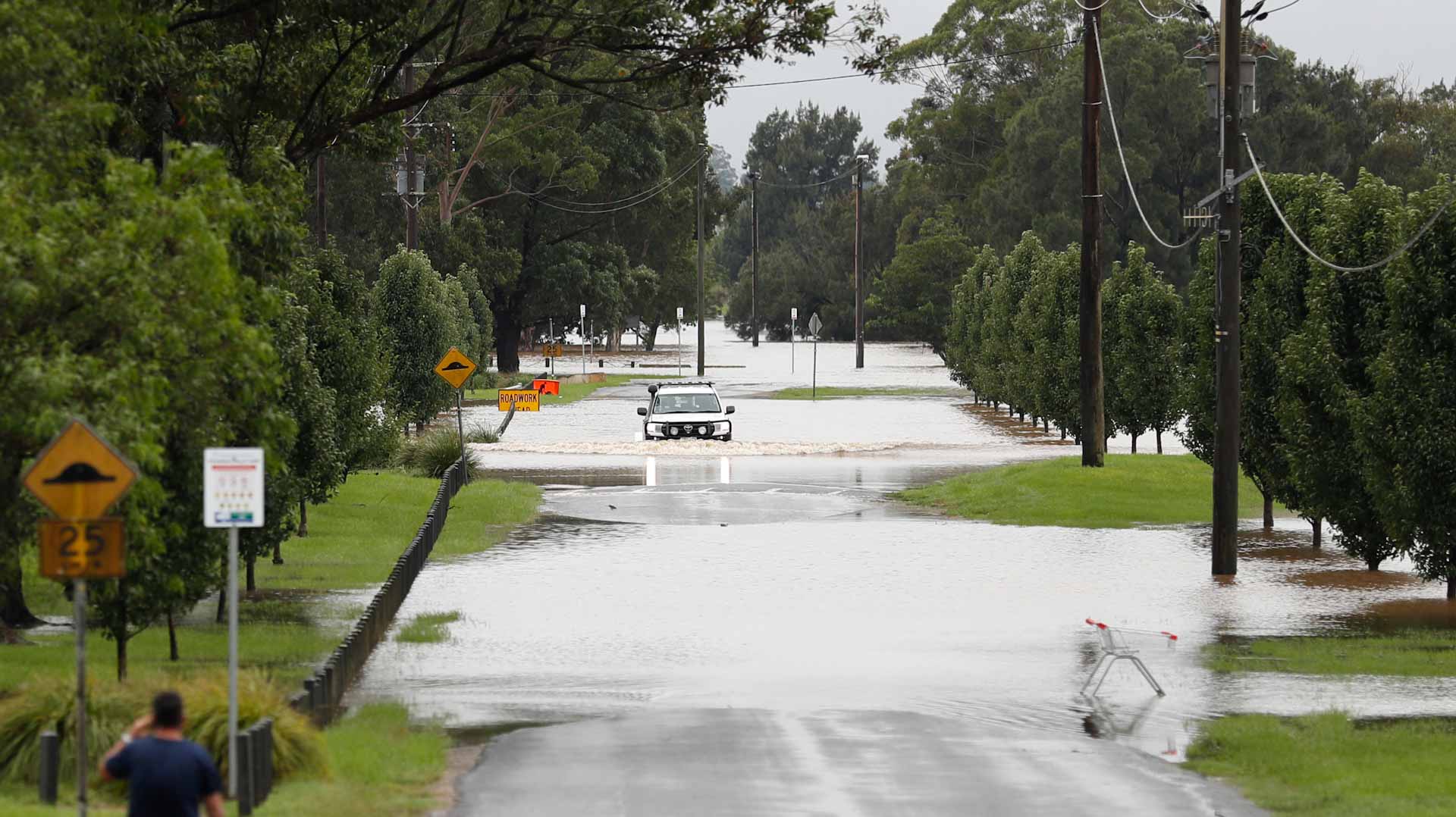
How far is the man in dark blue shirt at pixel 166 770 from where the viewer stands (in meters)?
8.48

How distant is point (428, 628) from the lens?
19.3 meters

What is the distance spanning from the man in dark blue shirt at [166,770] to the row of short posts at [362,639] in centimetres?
463

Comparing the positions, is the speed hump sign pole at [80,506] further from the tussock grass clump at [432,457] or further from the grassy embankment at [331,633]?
the tussock grass clump at [432,457]

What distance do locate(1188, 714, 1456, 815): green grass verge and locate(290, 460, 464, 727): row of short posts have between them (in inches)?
239

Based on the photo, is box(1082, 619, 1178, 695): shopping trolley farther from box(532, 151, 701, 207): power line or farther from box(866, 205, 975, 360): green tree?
box(866, 205, 975, 360): green tree

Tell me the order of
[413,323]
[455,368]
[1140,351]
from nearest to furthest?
[455,368]
[1140,351]
[413,323]

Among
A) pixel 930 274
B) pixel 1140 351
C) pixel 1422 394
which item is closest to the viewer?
Result: pixel 1422 394

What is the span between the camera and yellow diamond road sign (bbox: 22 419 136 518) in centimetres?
1066

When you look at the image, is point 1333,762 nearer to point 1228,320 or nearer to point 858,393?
point 1228,320

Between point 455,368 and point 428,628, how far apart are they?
57.4 feet

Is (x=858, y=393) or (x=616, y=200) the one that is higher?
(x=616, y=200)

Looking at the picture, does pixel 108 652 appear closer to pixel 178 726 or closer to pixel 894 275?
pixel 178 726

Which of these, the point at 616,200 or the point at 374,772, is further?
the point at 616,200

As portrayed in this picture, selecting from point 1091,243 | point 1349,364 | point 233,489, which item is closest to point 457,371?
point 1091,243
